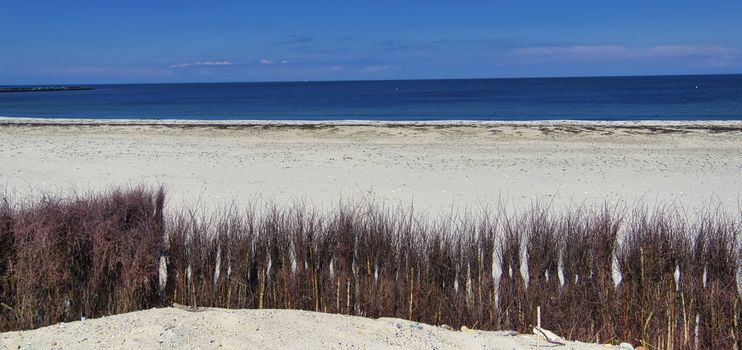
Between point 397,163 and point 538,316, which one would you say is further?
point 397,163

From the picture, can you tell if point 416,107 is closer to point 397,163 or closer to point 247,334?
point 397,163

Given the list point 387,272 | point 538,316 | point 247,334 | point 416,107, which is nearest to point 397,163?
point 387,272

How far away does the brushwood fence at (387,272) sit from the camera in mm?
5809

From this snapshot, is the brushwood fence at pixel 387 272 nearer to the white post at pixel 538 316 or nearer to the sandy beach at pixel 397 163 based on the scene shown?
the white post at pixel 538 316

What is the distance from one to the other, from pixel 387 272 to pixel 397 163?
38.8 feet

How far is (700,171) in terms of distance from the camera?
642 inches

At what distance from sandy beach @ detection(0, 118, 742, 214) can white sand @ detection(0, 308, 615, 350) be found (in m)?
3.97

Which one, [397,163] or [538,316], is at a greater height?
[538,316]

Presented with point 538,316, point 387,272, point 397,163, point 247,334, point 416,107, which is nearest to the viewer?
point 247,334

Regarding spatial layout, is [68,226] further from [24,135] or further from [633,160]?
[24,135]

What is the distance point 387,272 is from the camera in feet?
20.5

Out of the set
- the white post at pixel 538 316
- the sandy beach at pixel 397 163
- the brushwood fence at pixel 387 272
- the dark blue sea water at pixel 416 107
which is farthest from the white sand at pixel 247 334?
the dark blue sea water at pixel 416 107

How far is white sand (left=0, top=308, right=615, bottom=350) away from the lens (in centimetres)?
493

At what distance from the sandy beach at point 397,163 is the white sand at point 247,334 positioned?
3.97 metres
